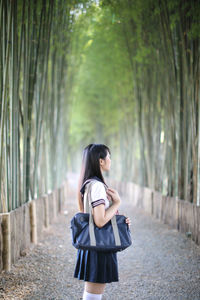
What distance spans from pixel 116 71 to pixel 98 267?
6.00 metres

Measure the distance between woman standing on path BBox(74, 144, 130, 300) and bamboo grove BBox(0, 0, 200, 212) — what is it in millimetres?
1199

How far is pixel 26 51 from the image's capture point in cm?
301

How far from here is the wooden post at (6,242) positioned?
2432mm

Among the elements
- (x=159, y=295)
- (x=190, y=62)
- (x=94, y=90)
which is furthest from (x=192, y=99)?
(x=94, y=90)

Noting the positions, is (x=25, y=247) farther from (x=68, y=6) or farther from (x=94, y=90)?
(x=94, y=90)

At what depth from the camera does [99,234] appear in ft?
4.72

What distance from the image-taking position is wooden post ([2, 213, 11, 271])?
7.98 ft

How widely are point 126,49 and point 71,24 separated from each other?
3.61 ft

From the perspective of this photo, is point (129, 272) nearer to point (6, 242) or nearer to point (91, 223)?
point (6, 242)

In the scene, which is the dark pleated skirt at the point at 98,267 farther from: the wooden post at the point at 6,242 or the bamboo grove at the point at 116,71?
the bamboo grove at the point at 116,71

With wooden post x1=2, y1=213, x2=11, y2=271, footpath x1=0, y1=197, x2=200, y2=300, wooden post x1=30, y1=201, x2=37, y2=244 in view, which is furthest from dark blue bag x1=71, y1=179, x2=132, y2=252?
wooden post x1=30, y1=201, x2=37, y2=244

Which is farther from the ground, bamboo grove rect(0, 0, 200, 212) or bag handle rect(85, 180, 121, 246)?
bamboo grove rect(0, 0, 200, 212)

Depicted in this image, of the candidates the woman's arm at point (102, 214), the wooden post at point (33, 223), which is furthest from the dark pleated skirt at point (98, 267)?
the wooden post at point (33, 223)

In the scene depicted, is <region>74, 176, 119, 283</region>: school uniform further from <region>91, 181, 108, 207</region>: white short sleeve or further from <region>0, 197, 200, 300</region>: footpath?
<region>0, 197, 200, 300</region>: footpath
